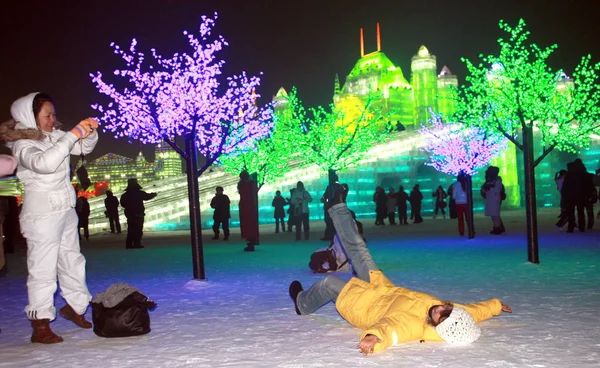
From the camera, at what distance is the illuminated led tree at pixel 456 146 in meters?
44.1

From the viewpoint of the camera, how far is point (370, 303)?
18.6ft

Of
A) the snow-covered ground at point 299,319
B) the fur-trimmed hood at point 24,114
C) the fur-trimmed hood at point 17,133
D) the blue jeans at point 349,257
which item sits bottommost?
the snow-covered ground at point 299,319

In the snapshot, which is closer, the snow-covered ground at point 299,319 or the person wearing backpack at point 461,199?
the snow-covered ground at point 299,319

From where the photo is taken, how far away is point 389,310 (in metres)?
5.25

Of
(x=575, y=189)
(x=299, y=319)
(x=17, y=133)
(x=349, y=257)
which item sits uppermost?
(x=17, y=133)

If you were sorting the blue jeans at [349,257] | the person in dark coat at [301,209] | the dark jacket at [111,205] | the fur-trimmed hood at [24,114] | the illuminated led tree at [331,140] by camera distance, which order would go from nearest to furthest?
the fur-trimmed hood at [24,114]
the blue jeans at [349,257]
the person in dark coat at [301,209]
the dark jacket at [111,205]
the illuminated led tree at [331,140]

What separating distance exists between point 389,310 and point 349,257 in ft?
4.69

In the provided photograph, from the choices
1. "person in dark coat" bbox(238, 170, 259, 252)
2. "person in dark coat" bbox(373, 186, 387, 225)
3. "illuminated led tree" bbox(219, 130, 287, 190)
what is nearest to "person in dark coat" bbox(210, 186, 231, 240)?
"person in dark coat" bbox(238, 170, 259, 252)

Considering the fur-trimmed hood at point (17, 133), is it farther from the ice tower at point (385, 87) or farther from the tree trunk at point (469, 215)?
the ice tower at point (385, 87)

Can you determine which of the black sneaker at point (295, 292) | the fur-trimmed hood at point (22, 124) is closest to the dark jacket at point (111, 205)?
the black sneaker at point (295, 292)

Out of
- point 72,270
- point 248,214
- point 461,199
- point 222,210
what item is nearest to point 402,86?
point 222,210

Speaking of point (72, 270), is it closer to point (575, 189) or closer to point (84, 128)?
point (84, 128)

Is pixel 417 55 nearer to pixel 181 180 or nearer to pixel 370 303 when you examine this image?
pixel 181 180

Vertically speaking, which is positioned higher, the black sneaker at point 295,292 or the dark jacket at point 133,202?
the dark jacket at point 133,202
